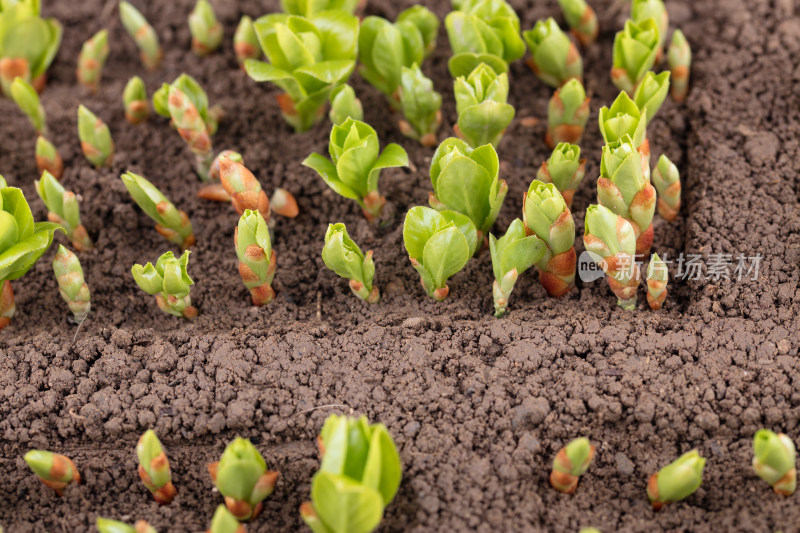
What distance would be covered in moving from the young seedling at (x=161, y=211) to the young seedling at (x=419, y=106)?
74 centimetres

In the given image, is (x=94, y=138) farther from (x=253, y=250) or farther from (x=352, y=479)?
(x=352, y=479)

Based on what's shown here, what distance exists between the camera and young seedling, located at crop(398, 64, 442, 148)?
9.11ft

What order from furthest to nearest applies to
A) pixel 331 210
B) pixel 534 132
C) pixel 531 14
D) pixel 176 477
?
pixel 531 14 < pixel 534 132 < pixel 331 210 < pixel 176 477

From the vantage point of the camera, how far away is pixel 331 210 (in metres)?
2.84

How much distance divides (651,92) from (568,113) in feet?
0.89

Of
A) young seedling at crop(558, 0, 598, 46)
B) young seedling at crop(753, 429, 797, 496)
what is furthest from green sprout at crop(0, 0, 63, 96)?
young seedling at crop(753, 429, 797, 496)

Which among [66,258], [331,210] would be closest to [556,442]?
[331,210]

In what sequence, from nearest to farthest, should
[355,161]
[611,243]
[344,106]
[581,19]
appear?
[611,243], [355,161], [344,106], [581,19]

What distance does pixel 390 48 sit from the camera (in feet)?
9.37

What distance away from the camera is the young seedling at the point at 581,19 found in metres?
3.16

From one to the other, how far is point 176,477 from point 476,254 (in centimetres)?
103

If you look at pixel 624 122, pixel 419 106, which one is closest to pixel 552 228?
pixel 624 122

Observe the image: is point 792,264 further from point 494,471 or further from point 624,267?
point 494,471

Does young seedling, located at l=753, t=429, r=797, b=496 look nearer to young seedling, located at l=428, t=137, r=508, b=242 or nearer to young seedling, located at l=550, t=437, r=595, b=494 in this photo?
young seedling, located at l=550, t=437, r=595, b=494
